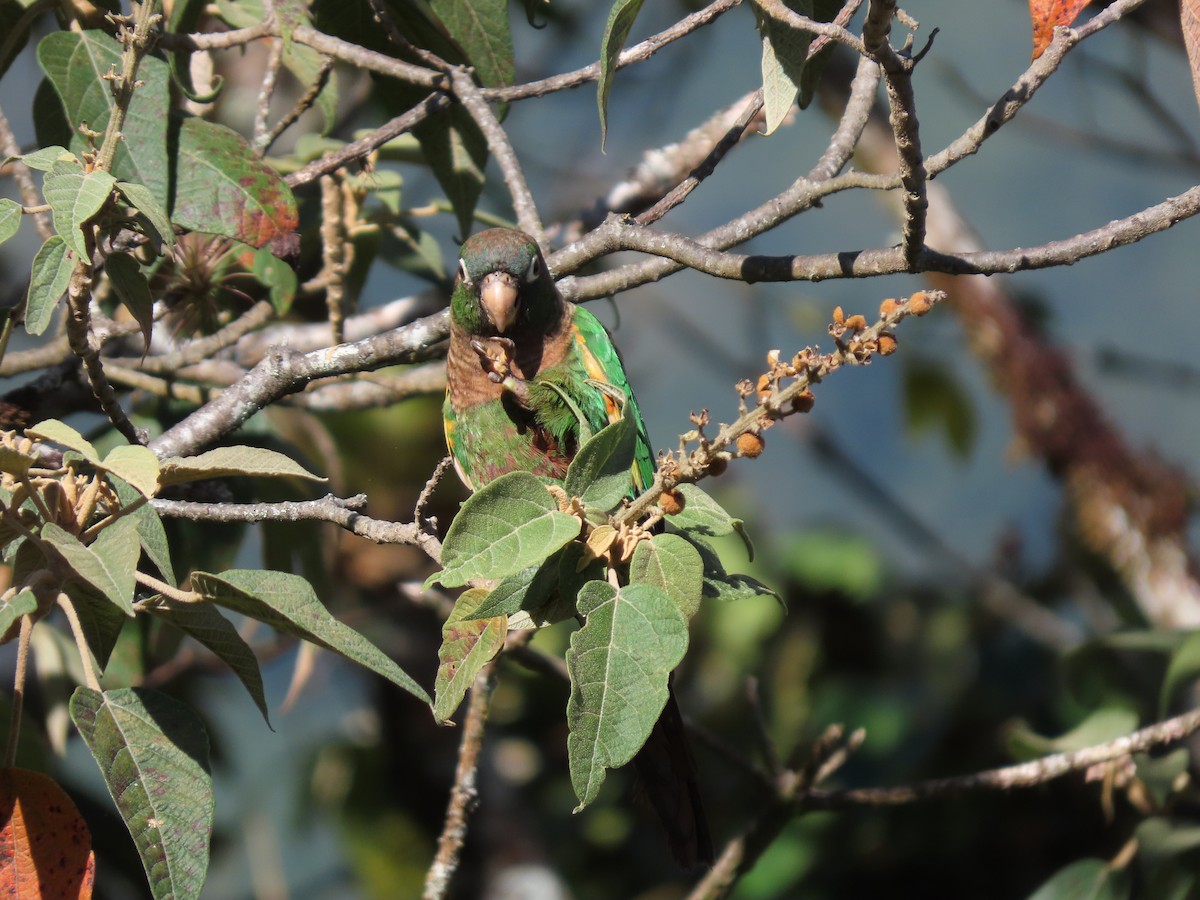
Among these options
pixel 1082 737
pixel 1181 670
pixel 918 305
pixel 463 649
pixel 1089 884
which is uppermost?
pixel 918 305

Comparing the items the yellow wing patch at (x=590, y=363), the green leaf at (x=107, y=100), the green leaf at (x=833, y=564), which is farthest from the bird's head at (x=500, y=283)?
the green leaf at (x=833, y=564)

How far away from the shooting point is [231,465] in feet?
4.76

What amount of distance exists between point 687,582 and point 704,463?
15 cm

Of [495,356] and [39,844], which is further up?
[495,356]

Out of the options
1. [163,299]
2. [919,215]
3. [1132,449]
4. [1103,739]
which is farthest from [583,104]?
[919,215]

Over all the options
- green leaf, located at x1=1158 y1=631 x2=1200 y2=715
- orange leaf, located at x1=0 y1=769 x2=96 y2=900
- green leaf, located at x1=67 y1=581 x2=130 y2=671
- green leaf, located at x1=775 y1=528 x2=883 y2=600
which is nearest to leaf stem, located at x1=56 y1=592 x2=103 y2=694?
green leaf, located at x1=67 y1=581 x2=130 y2=671

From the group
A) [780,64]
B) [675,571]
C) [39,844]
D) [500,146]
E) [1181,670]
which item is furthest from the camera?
[1181,670]

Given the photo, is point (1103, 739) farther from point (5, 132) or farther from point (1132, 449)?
point (5, 132)

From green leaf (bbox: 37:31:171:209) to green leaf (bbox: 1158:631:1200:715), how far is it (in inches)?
91.8

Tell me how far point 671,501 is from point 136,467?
63cm

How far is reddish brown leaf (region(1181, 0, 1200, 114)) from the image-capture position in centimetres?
143

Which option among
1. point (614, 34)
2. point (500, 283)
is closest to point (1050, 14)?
point (614, 34)

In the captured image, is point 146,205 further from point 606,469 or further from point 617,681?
point 617,681

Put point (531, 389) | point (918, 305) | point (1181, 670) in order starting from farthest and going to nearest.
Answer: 1. point (1181, 670)
2. point (531, 389)
3. point (918, 305)
